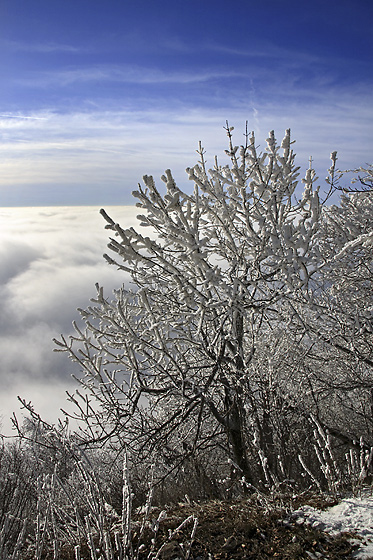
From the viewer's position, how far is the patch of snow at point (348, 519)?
9.69 ft

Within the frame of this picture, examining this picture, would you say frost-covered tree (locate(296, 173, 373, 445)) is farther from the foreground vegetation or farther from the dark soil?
the dark soil

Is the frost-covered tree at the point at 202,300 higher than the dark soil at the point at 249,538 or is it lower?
→ higher

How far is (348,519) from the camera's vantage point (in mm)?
3264

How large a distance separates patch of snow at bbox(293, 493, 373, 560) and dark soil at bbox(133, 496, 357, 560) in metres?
0.08

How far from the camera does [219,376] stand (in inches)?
218

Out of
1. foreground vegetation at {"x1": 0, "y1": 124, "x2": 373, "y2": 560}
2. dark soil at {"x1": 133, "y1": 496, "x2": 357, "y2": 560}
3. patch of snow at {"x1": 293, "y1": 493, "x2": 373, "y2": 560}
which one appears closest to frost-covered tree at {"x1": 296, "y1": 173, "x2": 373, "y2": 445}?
foreground vegetation at {"x1": 0, "y1": 124, "x2": 373, "y2": 560}

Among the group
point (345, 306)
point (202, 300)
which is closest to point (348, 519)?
point (202, 300)

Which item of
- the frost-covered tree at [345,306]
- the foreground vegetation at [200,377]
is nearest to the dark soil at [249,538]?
the foreground vegetation at [200,377]

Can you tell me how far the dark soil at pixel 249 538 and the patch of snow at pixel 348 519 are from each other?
0.08m

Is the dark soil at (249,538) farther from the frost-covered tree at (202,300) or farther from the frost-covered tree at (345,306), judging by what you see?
the frost-covered tree at (345,306)

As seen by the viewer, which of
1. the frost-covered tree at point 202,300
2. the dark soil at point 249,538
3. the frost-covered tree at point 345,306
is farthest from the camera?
the frost-covered tree at point 345,306

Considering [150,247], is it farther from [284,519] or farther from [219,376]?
[284,519]

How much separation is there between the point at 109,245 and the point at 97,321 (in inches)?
72.4

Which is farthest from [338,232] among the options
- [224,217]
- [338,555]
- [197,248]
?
[338,555]
